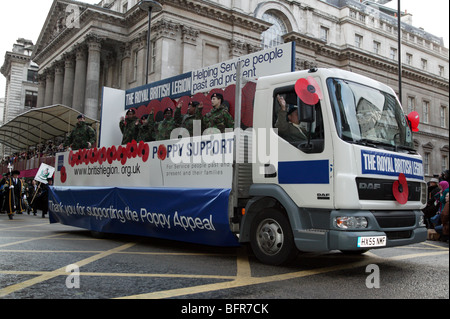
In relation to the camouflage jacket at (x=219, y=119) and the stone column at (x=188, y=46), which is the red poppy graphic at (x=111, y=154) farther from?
the stone column at (x=188, y=46)

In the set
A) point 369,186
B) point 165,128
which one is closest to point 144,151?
point 165,128

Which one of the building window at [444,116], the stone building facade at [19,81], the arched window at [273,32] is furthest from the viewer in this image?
the stone building facade at [19,81]

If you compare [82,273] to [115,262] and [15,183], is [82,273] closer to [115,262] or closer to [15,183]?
[115,262]

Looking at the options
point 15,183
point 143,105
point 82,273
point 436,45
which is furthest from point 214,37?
point 436,45

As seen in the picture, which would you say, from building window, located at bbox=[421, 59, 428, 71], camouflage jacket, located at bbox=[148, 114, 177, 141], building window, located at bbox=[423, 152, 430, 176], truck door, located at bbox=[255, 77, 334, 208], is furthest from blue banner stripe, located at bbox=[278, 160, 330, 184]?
building window, located at bbox=[421, 59, 428, 71]

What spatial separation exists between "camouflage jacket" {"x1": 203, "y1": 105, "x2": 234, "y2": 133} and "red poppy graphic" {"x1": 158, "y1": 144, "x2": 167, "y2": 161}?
857mm

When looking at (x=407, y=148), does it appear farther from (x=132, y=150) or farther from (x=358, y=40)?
(x=358, y=40)

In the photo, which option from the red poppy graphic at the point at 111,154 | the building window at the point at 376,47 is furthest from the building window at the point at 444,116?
the red poppy graphic at the point at 111,154

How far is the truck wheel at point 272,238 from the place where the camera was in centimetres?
559

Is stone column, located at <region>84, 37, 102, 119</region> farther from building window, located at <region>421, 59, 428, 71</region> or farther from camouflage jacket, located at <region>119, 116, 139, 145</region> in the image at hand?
building window, located at <region>421, 59, 428, 71</region>

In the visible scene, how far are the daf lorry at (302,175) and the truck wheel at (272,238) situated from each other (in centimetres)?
1

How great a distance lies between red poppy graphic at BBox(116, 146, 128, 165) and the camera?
8.32 metres

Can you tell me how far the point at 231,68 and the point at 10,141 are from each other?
29.7m

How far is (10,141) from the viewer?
106ft
